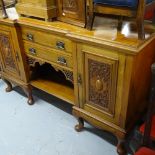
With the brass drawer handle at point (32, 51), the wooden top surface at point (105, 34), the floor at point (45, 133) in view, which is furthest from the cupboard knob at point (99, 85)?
the brass drawer handle at point (32, 51)

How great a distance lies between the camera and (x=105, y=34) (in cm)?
128

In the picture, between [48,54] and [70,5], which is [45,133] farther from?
[70,5]

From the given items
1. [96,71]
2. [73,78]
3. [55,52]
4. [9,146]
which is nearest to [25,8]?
[55,52]

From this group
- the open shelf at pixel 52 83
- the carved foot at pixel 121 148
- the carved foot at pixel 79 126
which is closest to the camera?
the carved foot at pixel 121 148

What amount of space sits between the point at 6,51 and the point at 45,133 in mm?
814

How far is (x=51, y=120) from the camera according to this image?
1.86 meters

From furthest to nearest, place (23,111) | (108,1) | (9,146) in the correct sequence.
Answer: (23,111), (9,146), (108,1)

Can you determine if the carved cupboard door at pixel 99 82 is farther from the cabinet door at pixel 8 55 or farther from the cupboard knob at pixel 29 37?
the cabinet door at pixel 8 55

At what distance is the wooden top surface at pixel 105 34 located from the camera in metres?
1.14

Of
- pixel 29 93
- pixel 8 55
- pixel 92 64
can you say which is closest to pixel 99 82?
pixel 92 64

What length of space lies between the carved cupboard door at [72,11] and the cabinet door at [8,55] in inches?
20.3

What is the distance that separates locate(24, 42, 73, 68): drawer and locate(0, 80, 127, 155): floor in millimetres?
516

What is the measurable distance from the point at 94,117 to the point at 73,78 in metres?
0.31

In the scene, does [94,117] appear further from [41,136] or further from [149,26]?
[149,26]
